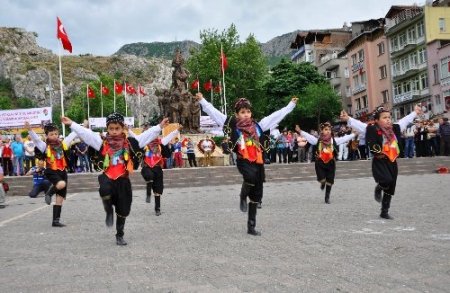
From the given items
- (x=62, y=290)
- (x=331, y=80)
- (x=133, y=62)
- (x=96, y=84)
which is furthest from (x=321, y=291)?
(x=133, y=62)

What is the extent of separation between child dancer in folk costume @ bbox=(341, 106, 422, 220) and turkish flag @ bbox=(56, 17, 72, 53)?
2463 cm

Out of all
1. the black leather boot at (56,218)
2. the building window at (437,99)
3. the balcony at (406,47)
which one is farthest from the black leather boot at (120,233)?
the balcony at (406,47)

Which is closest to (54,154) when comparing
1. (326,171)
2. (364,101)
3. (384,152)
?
(384,152)

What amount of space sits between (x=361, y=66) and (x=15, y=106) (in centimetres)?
9451

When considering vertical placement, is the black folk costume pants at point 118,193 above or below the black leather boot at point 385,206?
above

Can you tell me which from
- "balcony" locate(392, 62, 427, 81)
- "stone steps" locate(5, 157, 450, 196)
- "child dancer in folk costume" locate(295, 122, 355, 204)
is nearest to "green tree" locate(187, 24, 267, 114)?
"balcony" locate(392, 62, 427, 81)

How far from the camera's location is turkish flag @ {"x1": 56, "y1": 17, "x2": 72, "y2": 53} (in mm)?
32112

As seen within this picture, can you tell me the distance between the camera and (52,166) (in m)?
11.4

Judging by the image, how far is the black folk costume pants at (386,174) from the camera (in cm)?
1023

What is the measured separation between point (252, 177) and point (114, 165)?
2.07 meters

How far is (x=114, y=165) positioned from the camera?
8.57 meters

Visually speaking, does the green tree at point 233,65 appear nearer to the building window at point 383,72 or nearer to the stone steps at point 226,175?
the building window at point 383,72

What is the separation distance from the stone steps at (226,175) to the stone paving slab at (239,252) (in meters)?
10.8

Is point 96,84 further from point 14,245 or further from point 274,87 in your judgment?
point 14,245
